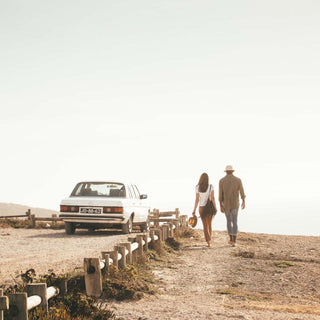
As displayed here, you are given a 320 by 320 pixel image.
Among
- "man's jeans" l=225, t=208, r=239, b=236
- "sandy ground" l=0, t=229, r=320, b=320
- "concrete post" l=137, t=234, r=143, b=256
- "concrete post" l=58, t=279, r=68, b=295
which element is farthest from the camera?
"man's jeans" l=225, t=208, r=239, b=236

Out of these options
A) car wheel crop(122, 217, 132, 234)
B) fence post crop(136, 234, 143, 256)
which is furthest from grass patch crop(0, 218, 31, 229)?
fence post crop(136, 234, 143, 256)

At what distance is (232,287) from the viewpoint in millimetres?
9625

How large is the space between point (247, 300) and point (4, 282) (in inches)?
160

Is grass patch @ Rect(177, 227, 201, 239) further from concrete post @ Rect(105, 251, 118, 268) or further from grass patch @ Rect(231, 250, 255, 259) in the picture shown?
concrete post @ Rect(105, 251, 118, 268)

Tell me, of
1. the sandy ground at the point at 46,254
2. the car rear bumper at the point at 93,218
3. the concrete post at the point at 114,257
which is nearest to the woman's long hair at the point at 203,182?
the sandy ground at the point at 46,254

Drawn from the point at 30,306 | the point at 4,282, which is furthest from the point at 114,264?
the point at 30,306

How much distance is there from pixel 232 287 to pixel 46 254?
4697 millimetres

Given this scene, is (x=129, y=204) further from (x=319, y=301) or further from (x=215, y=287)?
(x=319, y=301)

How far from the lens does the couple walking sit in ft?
47.9

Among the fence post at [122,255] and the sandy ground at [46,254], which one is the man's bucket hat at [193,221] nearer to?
the sandy ground at [46,254]

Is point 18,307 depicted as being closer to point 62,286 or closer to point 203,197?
point 62,286

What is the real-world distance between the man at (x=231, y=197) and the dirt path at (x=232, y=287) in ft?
2.77

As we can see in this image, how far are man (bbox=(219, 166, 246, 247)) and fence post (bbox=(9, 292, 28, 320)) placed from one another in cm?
1017

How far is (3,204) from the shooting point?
85312 mm
